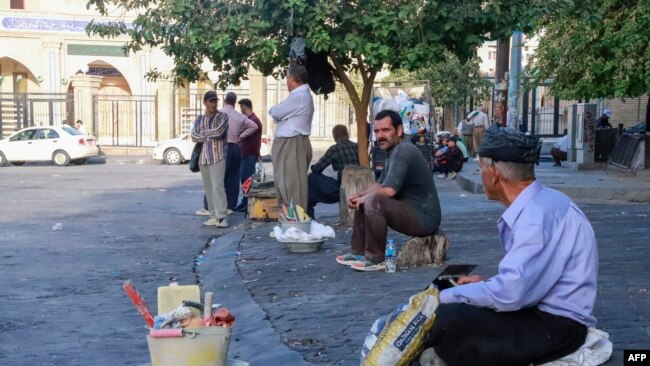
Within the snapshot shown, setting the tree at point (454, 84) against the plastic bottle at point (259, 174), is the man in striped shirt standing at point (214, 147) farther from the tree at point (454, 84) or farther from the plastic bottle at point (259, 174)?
the tree at point (454, 84)

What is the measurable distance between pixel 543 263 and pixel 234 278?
4781mm

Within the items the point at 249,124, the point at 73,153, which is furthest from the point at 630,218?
the point at 73,153

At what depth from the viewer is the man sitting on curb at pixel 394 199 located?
796cm

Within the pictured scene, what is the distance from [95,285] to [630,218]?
23.5 ft

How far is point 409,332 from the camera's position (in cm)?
403

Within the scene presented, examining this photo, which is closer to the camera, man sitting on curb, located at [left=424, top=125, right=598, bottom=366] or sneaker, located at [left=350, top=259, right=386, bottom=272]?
man sitting on curb, located at [left=424, top=125, right=598, bottom=366]

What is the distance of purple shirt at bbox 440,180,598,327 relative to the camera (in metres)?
4.01

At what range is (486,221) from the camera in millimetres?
12328

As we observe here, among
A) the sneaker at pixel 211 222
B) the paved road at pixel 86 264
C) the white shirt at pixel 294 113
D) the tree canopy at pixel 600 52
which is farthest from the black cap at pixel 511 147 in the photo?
the tree canopy at pixel 600 52

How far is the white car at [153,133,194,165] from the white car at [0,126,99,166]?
91.6 inches

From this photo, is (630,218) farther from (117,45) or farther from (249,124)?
(117,45)

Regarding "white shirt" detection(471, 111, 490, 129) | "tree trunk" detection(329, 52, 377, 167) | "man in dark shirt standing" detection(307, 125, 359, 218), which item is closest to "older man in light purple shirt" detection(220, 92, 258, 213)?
"tree trunk" detection(329, 52, 377, 167)
